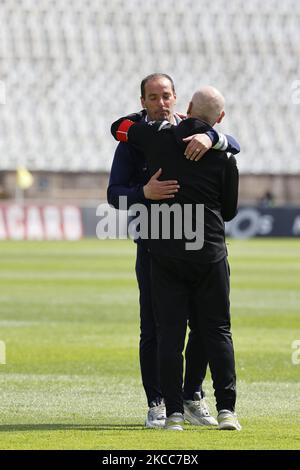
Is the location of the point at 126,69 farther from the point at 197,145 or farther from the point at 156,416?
the point at 197,145

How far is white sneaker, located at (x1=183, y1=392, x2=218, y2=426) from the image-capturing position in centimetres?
787

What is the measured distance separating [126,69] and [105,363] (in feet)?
158

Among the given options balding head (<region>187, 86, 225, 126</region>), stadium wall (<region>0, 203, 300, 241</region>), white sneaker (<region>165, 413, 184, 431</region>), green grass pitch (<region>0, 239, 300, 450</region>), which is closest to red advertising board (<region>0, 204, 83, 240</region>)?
stadium wall (<region>0, 203, 300, 241</region>)

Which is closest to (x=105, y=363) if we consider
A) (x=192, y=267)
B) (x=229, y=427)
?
(x=229, y=427)

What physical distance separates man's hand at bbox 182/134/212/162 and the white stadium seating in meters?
48.3

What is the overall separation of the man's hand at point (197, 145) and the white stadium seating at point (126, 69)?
159 feet

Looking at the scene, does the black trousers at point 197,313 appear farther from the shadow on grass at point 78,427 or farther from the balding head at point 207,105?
the balding head at point 207,105

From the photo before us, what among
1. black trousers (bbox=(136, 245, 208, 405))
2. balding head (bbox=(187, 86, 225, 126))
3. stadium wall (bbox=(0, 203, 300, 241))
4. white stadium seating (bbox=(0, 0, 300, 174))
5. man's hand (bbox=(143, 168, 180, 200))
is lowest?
stadium wall (bbox=(0, 203, 300, 241))

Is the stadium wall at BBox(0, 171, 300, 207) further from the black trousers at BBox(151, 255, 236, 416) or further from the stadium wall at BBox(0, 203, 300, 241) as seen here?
the black trousers at BBox(151, 255, 236, 416)

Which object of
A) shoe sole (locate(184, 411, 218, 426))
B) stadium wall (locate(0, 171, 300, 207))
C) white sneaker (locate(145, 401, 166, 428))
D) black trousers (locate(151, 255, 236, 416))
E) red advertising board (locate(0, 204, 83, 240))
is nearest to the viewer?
black trousers (locate(151, 255, 236, 416))

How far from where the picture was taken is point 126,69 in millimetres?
59094

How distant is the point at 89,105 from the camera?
58125 millimetres

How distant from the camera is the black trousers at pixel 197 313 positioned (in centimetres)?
741
